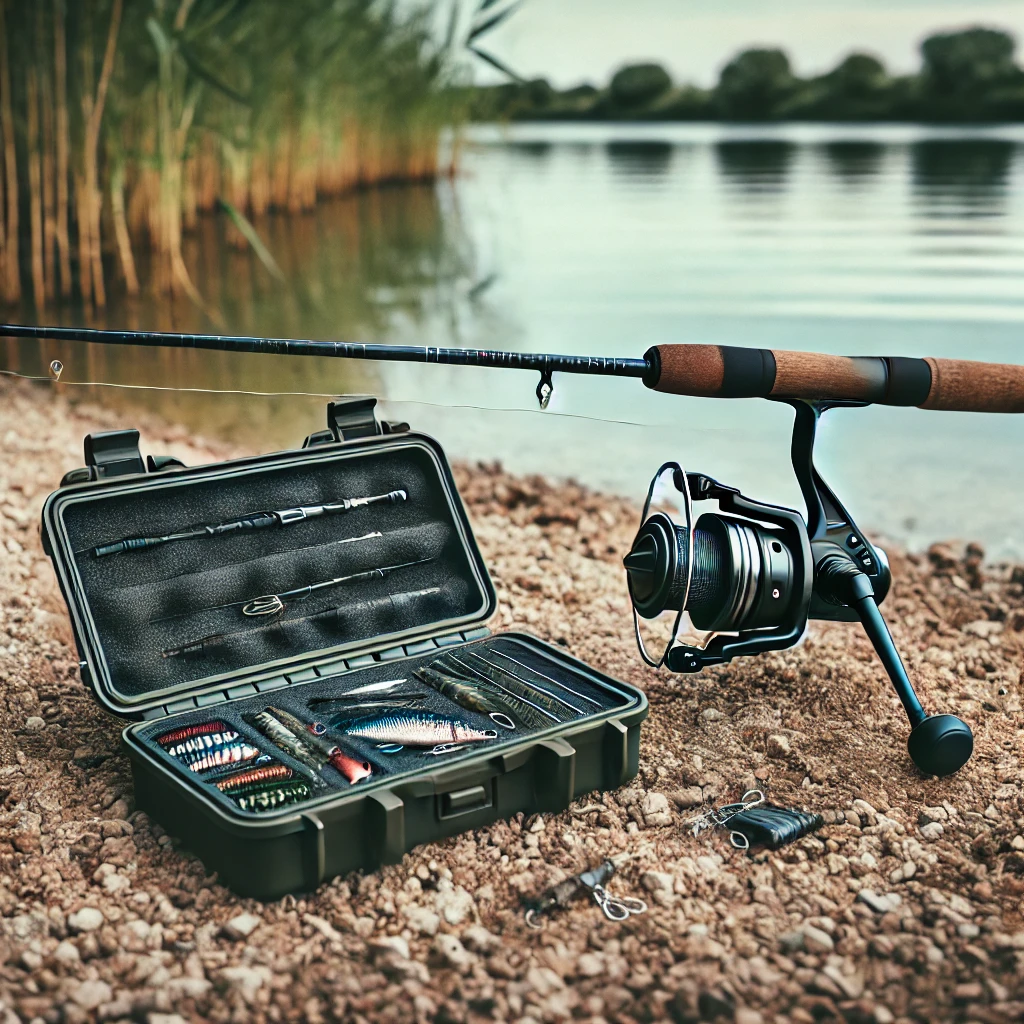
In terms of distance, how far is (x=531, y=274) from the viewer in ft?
24.7

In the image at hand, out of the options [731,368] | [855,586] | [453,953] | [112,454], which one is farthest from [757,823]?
[112,454]

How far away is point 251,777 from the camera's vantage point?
6.81 feet

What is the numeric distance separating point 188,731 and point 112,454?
55 cm

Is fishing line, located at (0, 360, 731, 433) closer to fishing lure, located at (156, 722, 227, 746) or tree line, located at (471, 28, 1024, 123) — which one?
fishing lure, located at (156, 722, 227, 746)

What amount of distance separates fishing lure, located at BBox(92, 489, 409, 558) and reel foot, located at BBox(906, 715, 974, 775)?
1.14m

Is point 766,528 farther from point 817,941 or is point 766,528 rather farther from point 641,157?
point 641,157

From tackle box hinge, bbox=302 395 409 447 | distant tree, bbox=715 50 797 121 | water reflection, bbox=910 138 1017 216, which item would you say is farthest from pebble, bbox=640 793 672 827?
water reflection, bbox=910 138 1017 216

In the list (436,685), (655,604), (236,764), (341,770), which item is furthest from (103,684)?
(655,604)

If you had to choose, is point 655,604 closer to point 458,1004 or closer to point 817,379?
point 817,379

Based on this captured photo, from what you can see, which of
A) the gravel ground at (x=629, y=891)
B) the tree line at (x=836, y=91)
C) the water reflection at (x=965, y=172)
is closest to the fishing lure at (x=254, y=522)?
the gravel ground at (x=629, y=891)

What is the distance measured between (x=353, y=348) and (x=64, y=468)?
2.20 meters

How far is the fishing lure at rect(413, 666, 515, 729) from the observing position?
2330 millimetres

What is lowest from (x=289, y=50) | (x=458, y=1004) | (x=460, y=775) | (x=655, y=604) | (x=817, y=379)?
(x=458, y=1004)

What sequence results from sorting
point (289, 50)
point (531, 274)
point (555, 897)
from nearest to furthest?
point (555, 897) < point (289, 50) < point (531, 274)
